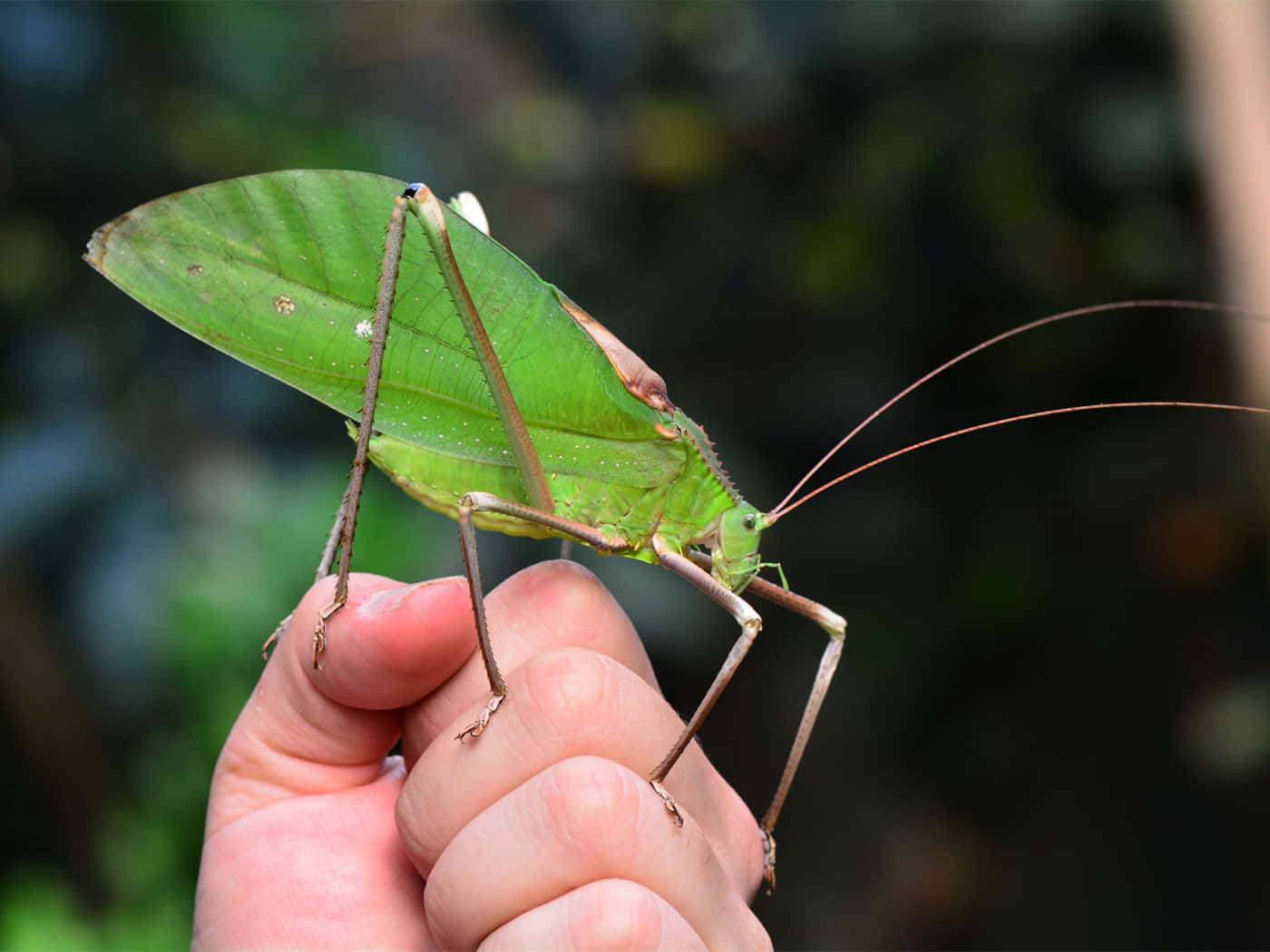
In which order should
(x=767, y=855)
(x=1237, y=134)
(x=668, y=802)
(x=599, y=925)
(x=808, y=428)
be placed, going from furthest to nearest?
(x=808, y=428) → (x=1237, y=134) → (x=767, y=855) → (x=668, y=802) → (x=599, y=925)

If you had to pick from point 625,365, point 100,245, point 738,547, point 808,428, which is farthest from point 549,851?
point 808,428

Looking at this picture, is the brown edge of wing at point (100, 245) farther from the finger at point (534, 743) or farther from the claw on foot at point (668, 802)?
the claw on foot at point (668, 802)

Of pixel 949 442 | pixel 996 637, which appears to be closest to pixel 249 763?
pixel 949 442

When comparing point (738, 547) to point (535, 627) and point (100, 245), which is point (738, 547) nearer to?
point (535, 627)

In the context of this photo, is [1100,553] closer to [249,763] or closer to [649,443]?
[649,443]

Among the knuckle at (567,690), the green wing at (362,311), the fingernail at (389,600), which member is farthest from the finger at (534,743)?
the green wing at (362,311)

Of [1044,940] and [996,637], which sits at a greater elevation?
[996,637]
